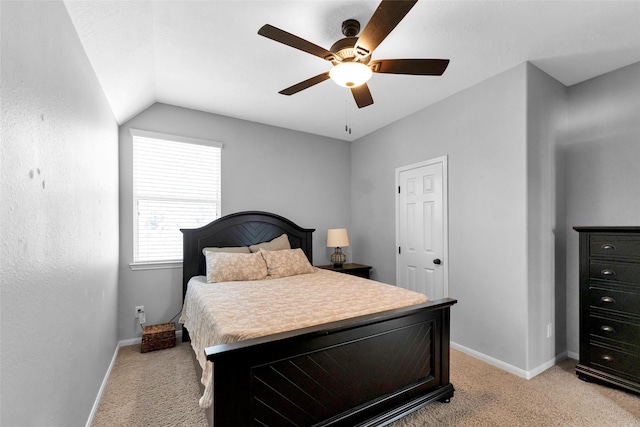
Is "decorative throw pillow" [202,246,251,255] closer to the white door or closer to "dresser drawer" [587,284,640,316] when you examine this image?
the white door

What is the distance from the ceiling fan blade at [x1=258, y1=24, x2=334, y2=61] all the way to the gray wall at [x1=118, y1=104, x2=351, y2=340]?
90.5 inches

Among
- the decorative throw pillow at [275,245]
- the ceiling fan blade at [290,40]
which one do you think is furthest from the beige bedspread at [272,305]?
the ceiling fan blade at [290,40]

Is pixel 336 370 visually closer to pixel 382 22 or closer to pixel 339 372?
pixel 339 372

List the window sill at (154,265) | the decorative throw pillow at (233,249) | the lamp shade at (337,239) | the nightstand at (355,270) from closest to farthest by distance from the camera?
the window sill at (154,265), the decorative throw pillow at (233,249), the nightstand at (355,270), the lamp shade at (337,239)

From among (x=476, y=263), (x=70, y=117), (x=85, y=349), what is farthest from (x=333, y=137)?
(x=85, y=349)

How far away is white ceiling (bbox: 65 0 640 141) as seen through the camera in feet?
6.25

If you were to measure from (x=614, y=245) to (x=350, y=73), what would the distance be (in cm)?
250

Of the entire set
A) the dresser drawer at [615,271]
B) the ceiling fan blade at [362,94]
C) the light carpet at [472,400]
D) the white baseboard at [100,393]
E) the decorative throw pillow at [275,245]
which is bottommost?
the light carpet at [472,400]

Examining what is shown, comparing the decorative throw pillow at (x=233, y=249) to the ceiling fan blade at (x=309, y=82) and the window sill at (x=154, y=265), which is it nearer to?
the window sill at (x=154, y=265)

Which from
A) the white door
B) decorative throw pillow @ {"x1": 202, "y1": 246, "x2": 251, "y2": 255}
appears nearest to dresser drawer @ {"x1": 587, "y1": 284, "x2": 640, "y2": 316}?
the white door

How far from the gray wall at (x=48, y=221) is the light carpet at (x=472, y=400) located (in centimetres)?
31

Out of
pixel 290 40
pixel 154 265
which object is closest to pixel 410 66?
pixel 290 40

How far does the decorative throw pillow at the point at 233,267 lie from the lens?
10.00ft

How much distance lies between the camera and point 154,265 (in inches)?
131
